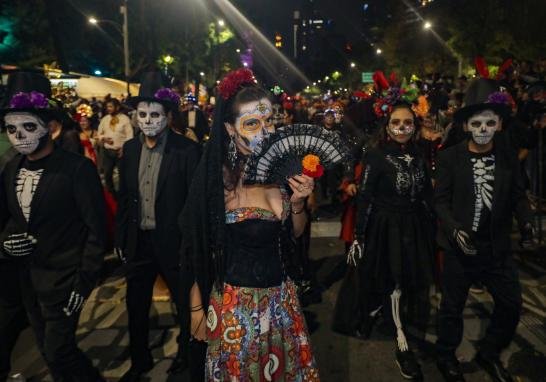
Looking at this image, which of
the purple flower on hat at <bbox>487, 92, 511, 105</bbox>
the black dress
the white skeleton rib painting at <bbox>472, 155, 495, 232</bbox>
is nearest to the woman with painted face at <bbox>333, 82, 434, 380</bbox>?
the black dress

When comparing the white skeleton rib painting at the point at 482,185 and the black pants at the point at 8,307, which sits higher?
the white skeleton rib painting at the point at 482,185

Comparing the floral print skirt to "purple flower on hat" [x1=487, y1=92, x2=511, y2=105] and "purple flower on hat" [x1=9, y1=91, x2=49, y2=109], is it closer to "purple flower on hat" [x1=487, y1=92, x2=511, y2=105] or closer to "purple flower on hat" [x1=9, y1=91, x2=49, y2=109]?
"purple flower on hat" [x1=9, y1=91, x2=49, y2=109]

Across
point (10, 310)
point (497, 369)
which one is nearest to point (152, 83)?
point (10, 310)

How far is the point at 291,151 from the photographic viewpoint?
2385mm

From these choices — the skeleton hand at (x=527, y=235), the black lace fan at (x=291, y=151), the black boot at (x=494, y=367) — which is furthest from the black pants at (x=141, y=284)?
the skeleton hand at (x=527, y=235)

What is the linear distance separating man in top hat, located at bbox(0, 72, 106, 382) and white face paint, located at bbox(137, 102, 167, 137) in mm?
805

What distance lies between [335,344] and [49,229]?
9.69 ft

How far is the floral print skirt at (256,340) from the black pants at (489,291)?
1.91 m

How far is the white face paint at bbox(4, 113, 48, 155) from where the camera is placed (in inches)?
135

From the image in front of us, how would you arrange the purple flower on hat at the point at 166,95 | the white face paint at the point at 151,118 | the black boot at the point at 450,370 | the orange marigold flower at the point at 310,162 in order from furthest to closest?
the purple flower on hat at the point at 166,95 → the white face paint at the point at 151,118 → the black boot at the point at 450,370 → the orange marigold flower at the point at 310,162

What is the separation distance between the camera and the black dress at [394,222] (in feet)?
14.5

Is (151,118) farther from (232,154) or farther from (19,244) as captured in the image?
(232,154)

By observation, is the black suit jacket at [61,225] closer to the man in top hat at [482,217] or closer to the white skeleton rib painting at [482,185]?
the man in top hat at [482,217]

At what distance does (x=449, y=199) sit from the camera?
4.09 metres
